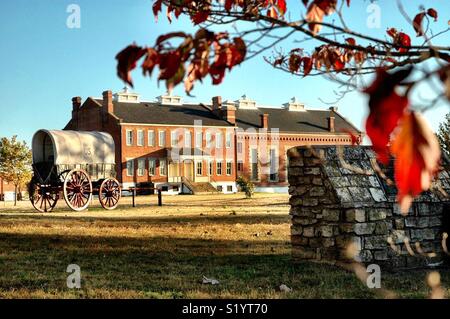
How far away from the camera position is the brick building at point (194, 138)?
159 feet

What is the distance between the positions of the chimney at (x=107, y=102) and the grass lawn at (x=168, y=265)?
35.0 m

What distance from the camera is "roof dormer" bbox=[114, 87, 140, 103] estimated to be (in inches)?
1972

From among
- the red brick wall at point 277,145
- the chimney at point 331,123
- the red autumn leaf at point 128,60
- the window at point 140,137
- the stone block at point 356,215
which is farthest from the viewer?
the chimney at point 331,123

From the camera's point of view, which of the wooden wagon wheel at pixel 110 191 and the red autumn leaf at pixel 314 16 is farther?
the wooden wagon wheel at pixel 110 191

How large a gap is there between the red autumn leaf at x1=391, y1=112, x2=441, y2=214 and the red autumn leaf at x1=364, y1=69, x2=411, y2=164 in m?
0.05

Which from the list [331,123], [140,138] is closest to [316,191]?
[140,138]

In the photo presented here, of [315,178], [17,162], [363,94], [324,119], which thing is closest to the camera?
[363,94]

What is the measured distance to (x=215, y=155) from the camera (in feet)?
171

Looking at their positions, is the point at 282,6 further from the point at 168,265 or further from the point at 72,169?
the point at 72,169

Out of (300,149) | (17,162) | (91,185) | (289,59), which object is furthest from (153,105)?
(289,59)

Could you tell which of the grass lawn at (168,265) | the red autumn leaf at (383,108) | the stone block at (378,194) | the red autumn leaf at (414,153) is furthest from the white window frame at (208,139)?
the red autumn leaf at (414,153)

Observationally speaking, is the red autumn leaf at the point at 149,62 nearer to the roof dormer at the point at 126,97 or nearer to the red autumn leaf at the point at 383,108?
the red autumn leaf at the point at 383,108

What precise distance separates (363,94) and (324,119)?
196 ft
